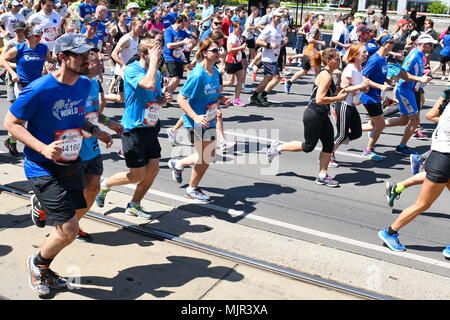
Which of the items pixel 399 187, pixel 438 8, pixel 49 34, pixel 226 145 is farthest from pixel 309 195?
pixel 438 8

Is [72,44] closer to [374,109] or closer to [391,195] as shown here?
[391,195]

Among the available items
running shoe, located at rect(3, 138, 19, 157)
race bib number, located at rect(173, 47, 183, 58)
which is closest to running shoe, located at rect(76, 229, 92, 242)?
running shoe, located at rect(3, 138, 19, 157)

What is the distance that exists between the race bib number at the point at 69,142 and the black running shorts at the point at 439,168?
3123 millimetres

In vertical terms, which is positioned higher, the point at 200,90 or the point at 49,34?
the point at 49,34

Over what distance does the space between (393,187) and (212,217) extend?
6.77ft

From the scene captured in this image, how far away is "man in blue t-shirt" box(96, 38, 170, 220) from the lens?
5453mm

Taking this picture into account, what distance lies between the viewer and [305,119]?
7.02 meters

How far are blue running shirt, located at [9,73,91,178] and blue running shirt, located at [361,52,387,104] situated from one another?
532 cm

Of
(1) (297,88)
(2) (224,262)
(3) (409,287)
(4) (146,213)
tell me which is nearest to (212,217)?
(4) (146,213)

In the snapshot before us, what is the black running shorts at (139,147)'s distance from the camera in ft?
17.9

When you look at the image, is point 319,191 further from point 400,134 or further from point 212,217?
point 400,134

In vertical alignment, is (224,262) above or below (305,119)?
below

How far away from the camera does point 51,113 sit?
395cm

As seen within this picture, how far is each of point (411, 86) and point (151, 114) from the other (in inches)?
192
